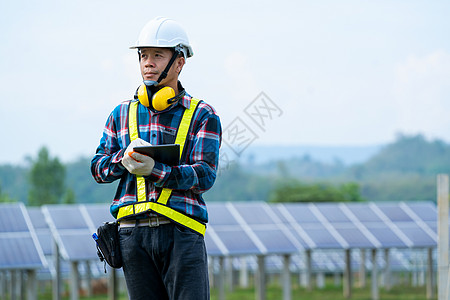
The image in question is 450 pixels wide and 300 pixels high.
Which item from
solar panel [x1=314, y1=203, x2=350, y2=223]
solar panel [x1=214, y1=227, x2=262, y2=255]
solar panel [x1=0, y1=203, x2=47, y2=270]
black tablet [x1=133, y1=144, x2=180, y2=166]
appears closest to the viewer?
black tablet [x1=133, y1=144, x2=180, y2=166]

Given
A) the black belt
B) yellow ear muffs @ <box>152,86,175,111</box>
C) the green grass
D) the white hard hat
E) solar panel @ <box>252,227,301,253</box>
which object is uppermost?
the white hard hat

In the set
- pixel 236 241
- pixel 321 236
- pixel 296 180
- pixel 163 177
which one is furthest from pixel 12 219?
pixel 296 180

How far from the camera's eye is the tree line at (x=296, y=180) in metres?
71.6

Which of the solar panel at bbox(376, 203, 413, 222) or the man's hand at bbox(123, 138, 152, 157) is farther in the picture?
the solar panel at bbox(376, 203, 413, 222)

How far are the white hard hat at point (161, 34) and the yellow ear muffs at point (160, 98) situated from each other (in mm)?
221

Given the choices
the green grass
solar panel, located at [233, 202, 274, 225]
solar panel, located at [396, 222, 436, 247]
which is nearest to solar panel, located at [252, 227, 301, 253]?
solar panel, located at [233, 202, 274, 225]

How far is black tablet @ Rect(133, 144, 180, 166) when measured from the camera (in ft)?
12.6

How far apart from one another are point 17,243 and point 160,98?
10.5 metres

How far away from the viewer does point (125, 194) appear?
412cm

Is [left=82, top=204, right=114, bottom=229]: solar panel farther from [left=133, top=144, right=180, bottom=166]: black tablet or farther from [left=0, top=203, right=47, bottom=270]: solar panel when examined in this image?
[left=133, top=144, right=180, bottom=166]: black tablet

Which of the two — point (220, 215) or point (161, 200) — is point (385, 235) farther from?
point (161, 200)

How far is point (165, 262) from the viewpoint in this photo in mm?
4035

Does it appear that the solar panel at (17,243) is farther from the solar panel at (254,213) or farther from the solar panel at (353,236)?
the solar panel at (353,236)

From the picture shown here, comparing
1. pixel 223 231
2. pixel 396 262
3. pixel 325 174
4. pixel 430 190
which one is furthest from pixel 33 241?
pixel 325 174
